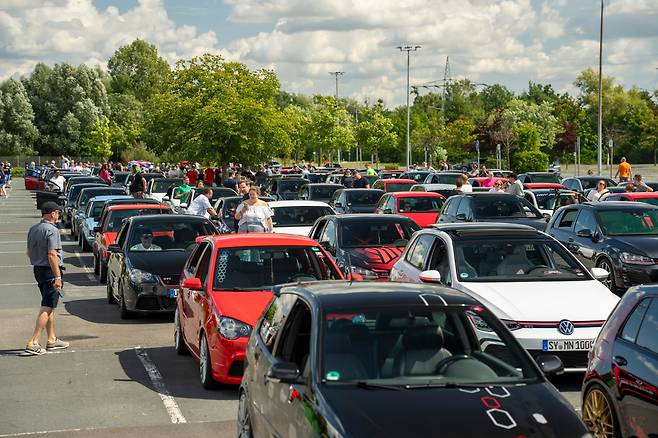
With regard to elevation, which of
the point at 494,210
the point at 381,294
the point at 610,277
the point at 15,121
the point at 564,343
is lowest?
the point at 610,277

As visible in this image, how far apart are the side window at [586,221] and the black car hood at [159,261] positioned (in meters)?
6.55

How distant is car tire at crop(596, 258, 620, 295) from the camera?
1633 cm

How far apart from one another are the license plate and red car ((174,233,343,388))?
250 centimetres

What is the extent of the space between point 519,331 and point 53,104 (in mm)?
103390

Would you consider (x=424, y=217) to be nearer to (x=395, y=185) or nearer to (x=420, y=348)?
(x=395, y=185)

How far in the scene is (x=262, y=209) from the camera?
18.1 metres

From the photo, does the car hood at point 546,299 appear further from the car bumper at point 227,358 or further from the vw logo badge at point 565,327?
the car bumper at point 227,358

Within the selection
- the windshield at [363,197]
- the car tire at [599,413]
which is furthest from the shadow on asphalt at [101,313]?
the windshield at [363,197]

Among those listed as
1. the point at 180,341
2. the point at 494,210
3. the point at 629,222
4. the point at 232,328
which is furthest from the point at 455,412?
the point at 494,210

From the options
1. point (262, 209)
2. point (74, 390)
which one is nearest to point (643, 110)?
point (262, 209)

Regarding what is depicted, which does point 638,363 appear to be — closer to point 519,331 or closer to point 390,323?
point 390,323

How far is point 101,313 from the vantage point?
16484 millimetres

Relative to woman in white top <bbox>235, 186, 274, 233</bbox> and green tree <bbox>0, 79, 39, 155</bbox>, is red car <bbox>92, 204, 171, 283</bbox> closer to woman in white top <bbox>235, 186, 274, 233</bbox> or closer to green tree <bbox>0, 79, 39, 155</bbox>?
woman in white top <bbox>235, 186, 274, 233</bbox>

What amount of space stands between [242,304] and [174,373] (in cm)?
142
